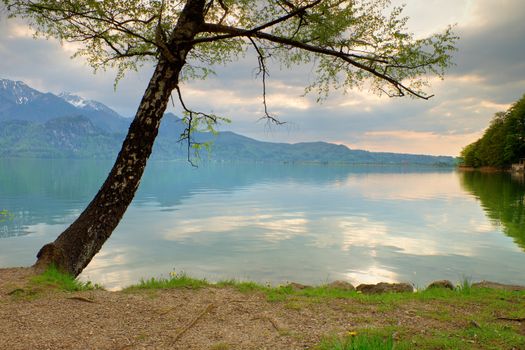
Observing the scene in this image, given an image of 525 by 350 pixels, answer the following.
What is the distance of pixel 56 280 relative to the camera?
1119 centimetres

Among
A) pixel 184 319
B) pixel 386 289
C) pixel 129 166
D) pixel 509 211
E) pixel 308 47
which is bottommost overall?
pixel 509 211

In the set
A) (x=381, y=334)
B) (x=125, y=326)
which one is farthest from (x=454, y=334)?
(x=125, y=326)

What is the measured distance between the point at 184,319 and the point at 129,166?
15.7ft

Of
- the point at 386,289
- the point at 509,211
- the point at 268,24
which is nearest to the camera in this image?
the point at 268,24

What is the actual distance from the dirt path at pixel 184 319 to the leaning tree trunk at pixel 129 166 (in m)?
1.26

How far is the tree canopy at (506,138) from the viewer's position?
128500 mm

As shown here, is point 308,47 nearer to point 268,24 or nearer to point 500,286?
point 268,24

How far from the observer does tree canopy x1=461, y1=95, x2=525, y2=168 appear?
128 meters

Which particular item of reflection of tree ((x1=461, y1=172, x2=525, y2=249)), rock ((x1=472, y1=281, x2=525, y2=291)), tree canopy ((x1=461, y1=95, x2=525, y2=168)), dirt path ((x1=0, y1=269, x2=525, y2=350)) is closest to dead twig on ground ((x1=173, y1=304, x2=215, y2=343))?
dirt path ((x1=0, y1=269, x2=525, y2=350))

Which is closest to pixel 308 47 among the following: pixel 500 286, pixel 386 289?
pixel 386 289

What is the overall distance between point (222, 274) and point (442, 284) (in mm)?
12195

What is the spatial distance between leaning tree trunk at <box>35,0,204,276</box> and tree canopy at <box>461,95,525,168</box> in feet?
465

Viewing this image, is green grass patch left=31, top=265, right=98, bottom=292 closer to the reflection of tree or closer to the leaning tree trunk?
the leaning tree trunk

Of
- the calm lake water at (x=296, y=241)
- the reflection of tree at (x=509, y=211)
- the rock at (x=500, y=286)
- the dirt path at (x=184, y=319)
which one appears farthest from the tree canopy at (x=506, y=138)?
the dirt path at (x=184, y=319)
